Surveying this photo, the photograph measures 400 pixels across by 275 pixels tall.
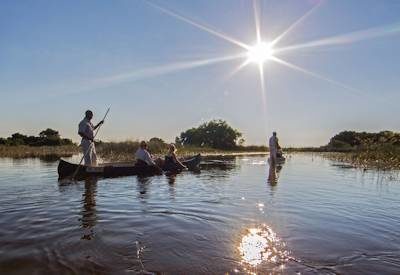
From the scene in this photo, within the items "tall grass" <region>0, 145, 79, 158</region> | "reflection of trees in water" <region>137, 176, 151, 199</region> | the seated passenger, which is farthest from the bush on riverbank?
"reflection of trees in water" <region>137, 176, 151, 199</region>

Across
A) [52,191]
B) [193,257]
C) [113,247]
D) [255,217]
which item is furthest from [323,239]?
[52,191]

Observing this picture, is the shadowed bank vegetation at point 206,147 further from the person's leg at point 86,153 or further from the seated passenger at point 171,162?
the person's leg at point 86,153

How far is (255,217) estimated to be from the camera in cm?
884

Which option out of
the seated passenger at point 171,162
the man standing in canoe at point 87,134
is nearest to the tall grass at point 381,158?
the seated passenger at point 171,162

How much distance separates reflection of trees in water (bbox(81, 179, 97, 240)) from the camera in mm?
7044

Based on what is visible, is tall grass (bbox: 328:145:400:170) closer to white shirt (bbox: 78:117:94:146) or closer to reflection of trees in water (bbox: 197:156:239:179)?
reflection of trees in water (bbox: 197:156:239:179)

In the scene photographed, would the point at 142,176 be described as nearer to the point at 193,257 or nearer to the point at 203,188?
the point at 203,188

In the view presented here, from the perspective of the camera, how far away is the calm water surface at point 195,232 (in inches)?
211

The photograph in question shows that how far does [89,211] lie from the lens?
902cm

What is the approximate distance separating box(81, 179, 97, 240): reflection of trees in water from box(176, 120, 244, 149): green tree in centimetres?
6932

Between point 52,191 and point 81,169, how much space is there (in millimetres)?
3585

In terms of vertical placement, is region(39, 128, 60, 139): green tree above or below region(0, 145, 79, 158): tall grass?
above

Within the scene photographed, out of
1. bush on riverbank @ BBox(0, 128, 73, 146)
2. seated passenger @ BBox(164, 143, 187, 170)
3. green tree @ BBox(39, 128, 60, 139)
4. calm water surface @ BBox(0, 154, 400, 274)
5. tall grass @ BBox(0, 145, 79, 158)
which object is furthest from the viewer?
green tree @ BBox(39, 128, 60, 139)

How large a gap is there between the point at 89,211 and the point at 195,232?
3.16 meters
